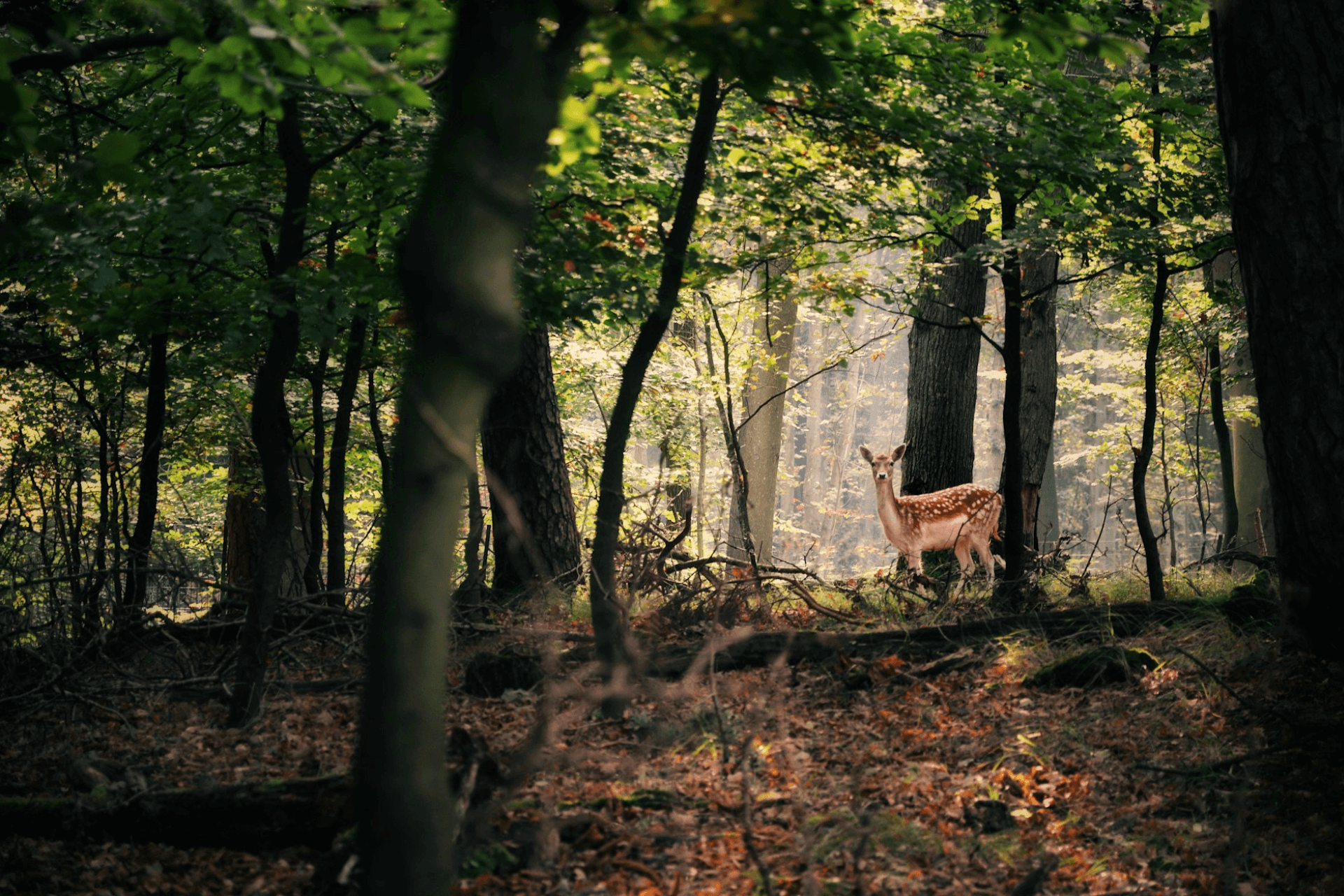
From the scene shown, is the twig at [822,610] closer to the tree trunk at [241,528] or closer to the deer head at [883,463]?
the deer head at [883,463]

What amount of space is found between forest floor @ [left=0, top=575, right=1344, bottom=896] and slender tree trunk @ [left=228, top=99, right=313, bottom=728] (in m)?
0.31

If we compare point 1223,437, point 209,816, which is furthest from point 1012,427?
point 209,816

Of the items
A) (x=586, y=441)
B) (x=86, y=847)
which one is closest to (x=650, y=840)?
(x=86, y=847)

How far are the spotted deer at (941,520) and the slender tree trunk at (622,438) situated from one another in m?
4.74

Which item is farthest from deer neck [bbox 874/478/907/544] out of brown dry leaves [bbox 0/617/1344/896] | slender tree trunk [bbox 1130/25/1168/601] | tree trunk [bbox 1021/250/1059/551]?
brown dry leaves [bbox 0/617/1344/896]

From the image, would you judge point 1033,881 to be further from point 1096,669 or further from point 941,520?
point 941,520

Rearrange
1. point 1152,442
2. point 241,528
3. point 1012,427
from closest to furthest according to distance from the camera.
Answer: point 1152,442 → point 1012,427 → point 241,528

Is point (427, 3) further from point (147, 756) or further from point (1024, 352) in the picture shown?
point (1024, 352)

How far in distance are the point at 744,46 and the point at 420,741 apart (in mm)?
1906

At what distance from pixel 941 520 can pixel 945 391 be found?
65.6 inches

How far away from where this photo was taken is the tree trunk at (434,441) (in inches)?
81.7

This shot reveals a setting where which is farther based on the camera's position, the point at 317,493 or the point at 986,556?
the point at 986,556

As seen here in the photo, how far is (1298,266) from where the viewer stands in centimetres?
489

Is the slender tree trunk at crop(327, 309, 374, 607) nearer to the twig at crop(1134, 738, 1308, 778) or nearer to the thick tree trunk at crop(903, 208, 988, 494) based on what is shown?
the twig at crop(1134, 738, 1308, 778)
